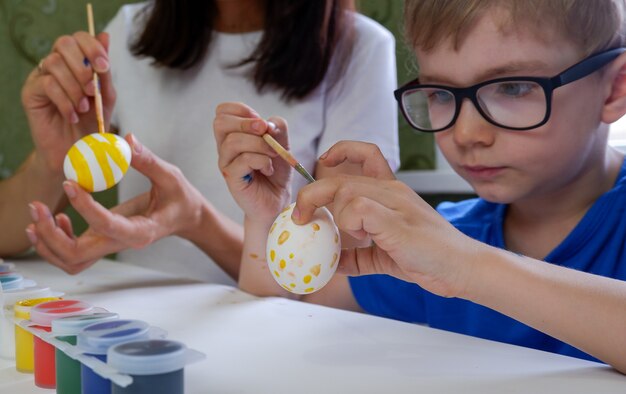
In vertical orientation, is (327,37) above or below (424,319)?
above

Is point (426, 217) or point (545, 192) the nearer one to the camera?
→ point (426, 217)

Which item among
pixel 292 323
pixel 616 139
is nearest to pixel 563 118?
pixel 292 323

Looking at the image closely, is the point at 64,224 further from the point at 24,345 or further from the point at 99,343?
the point at 99,343

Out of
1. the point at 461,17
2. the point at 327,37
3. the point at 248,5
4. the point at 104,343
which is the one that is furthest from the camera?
the point at 248,5

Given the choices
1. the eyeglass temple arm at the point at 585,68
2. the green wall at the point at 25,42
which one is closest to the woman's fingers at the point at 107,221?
the eyeglass temple arm at the point at 585,68

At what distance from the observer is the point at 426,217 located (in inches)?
26.3

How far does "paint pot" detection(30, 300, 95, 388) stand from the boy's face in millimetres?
486

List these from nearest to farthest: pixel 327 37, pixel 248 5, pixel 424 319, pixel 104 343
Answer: pixel 104 343 < pixel 424 319 < pixel 327 37 < pixel 248 5

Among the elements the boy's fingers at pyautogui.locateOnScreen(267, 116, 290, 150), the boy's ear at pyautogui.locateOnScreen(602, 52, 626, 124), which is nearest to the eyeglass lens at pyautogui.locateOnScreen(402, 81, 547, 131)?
the boy's ear at pyautogui.locateOnScreen(602, 52, 626, 124)

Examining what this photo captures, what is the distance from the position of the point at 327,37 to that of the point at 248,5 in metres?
0.21

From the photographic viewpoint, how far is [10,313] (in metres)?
0.74

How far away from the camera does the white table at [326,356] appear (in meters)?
0.63

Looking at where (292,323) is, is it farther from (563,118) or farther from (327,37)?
(327,37)

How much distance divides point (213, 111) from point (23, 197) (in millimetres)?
406
